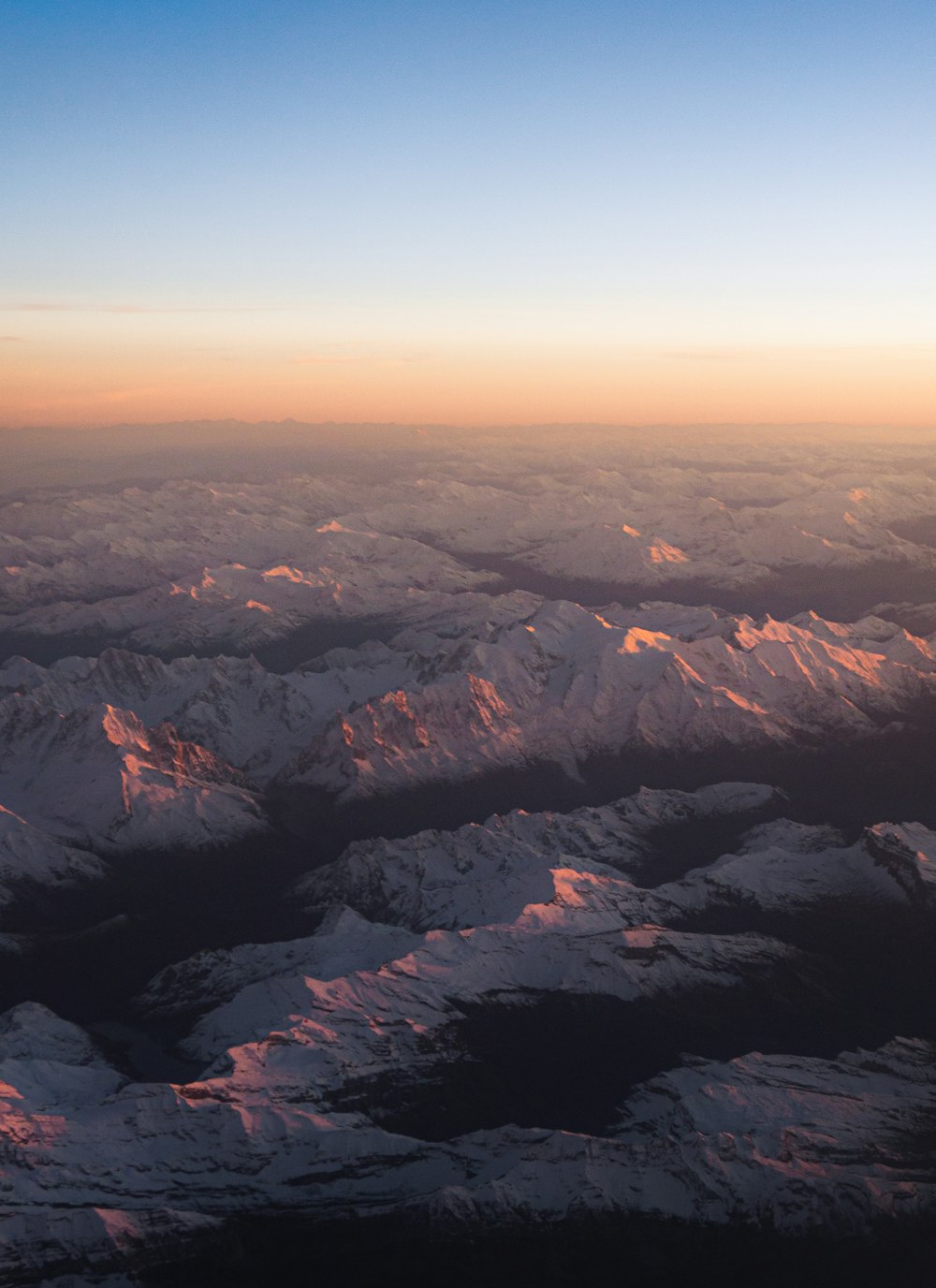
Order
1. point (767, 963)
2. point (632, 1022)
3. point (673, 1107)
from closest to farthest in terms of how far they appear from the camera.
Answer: point (673, 1107) → point (632, 1022) → point (767, 963)

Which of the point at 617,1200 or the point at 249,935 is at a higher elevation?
the point at 617,1200

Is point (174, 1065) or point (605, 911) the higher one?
point (605, 911)

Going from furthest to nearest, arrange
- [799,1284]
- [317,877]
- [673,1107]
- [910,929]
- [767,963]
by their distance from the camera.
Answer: [317,877] < [910,929] < [767,963] < [673,1107] < [799,1284]

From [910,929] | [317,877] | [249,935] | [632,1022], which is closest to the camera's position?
[632,1022]

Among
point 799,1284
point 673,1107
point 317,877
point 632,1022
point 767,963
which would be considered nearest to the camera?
point 799,1284

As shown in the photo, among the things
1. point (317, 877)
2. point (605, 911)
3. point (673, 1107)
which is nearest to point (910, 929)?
point (605, 911)

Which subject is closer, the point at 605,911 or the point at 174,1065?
the point at 174,1065

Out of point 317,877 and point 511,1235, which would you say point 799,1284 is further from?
point 317,877

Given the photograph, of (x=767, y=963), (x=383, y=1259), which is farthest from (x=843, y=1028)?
(x=383, y=1259)

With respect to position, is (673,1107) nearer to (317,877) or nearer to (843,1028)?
(843,1028)
